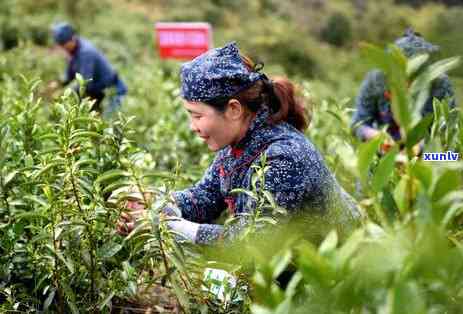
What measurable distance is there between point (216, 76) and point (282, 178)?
17.5 inches

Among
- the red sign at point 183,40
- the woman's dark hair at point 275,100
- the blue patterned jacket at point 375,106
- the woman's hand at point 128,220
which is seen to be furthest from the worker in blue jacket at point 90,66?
the woman's hand at point 128,220

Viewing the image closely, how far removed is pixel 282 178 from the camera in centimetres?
269

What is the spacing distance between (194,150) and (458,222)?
Result: 3.94 m

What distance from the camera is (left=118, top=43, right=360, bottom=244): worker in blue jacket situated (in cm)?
271

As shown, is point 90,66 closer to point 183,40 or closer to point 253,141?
point 183,40

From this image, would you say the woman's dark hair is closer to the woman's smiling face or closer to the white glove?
the woman's smiling face

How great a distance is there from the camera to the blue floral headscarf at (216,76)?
2820 millimetres

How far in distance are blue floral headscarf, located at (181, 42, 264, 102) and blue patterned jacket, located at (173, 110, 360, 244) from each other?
0.15 m

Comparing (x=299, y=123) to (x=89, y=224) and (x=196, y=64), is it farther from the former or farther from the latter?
(x=89, y=224)

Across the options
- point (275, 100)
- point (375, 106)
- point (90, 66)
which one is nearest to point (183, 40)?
point (90, 66)

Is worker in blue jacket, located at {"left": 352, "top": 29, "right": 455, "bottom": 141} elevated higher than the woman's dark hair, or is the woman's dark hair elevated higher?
the woman's dark hair

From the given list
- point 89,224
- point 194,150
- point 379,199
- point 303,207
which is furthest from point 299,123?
point 194,150

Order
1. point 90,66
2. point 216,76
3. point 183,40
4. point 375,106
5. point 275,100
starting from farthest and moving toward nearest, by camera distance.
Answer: point 183,40
point 90,66
point 375,106
point 275,100
point 216,76

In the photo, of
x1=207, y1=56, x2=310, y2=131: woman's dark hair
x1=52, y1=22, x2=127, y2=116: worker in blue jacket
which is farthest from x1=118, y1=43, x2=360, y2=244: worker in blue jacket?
x1=52, y1=22, x2=127, y2=116: worker in blue jacket
